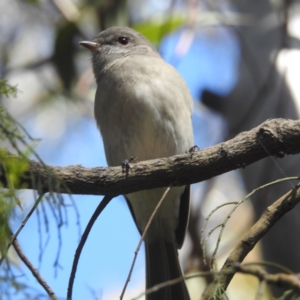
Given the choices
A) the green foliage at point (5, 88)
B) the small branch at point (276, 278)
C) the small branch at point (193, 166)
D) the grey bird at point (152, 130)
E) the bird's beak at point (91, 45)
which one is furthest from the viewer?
the bird's beak at point (91, 45)

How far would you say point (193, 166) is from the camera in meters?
3.00

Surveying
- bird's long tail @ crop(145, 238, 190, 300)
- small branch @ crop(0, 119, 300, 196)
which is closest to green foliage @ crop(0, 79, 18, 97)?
small branch @ crop(0, 119, 300, 196)

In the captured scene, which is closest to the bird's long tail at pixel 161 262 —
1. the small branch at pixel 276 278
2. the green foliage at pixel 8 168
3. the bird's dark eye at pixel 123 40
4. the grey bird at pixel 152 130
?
the grey bird at pixel 152 130

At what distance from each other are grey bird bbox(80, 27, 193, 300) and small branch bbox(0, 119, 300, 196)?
106 centimetres

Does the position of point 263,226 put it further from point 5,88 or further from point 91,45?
point 91,45

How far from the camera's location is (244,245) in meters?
2.64

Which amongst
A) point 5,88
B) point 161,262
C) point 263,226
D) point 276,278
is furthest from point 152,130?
point 276,278

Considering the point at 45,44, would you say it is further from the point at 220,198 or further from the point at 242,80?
the point at 242,80

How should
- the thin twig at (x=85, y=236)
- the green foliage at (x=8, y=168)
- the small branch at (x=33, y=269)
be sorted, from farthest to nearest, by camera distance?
the thin twig at (x=85, y=236)
the small branch at (x=33, y=269)
the green foliage at (x=8, y=168)

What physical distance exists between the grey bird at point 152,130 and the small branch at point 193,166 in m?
1.06

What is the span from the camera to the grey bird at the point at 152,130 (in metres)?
4.15

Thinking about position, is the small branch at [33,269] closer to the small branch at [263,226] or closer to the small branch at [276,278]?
the small branch at [263,226]

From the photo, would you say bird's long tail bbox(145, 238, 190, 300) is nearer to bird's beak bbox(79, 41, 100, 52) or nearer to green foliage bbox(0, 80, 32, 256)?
bird's beak bbox(79, 41, 100, 52)

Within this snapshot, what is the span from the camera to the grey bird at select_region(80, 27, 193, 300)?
13.6 ft
